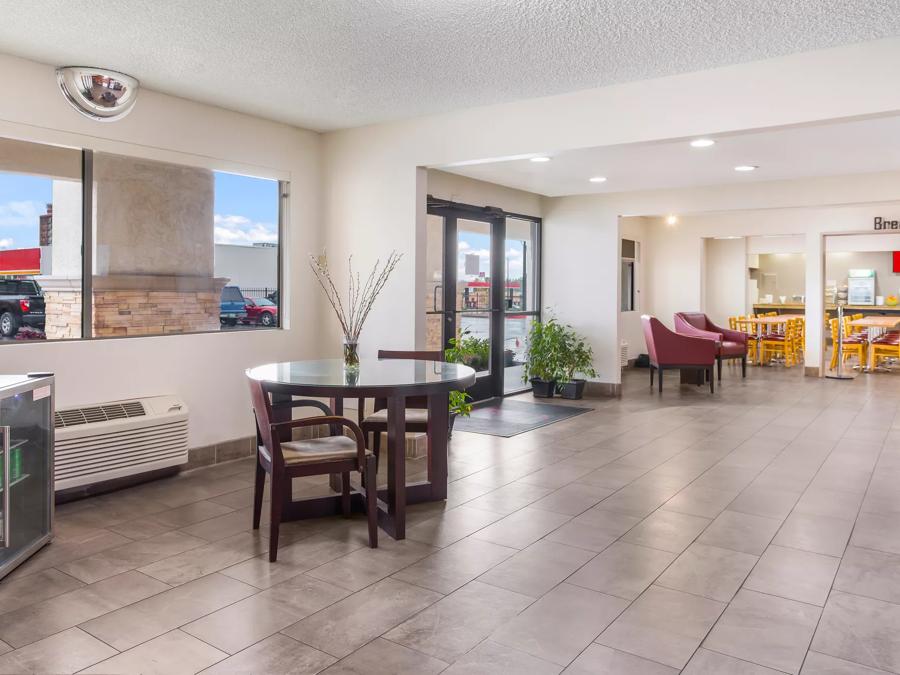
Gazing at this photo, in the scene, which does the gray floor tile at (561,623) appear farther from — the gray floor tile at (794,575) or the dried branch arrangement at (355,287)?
the dried branch arrangement at (355,287)

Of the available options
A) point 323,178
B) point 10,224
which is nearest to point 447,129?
point 323,178

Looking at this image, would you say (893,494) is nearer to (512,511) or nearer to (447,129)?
(512,511)

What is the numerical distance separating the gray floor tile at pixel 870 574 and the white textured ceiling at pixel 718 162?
299cm

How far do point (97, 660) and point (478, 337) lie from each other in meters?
5.66

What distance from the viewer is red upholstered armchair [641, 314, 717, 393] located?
8.77 meters

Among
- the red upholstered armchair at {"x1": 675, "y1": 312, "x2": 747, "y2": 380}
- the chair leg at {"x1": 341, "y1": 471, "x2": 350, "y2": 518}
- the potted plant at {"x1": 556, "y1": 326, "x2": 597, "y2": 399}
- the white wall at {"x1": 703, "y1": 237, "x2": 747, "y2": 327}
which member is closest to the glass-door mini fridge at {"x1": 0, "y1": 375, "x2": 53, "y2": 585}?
the chair leg at {"x1": 341, "y1": 471, "x2": 350, "y2": 518}

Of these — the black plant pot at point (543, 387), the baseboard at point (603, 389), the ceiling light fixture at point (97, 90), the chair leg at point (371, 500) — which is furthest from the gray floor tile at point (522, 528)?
the baseboard at point (603, 389)

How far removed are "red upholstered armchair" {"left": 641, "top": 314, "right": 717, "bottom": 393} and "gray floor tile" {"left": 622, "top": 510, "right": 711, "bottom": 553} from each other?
521cm

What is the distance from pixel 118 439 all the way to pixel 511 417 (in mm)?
3695

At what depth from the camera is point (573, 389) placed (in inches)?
316

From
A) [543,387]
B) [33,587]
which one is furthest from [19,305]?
[543,387]

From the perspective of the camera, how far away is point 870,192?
7.19 meters

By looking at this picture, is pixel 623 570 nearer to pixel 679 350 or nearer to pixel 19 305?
pixel 19 305

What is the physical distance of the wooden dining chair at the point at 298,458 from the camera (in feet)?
10.2
